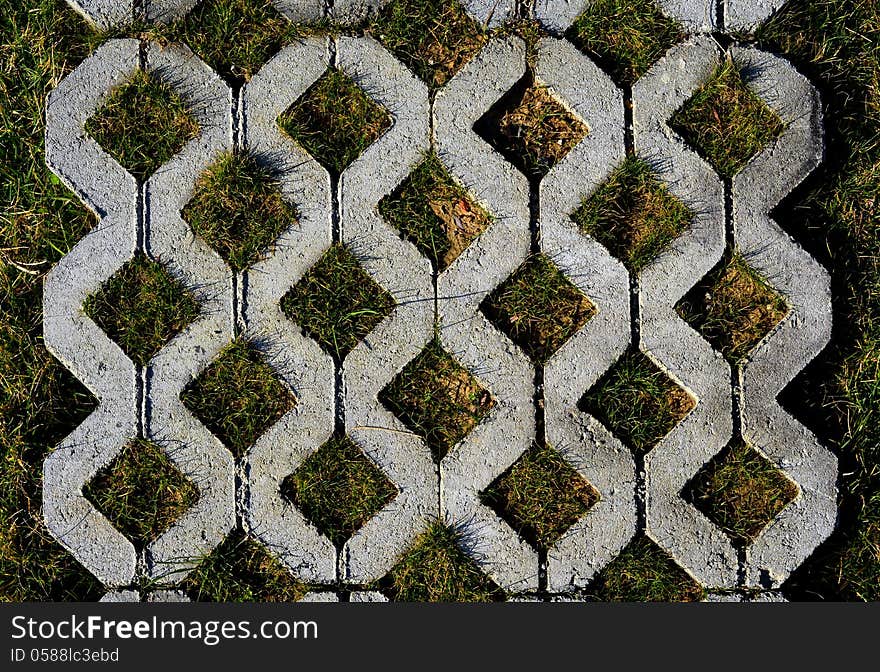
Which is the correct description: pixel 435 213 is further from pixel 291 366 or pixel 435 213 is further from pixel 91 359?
pixel 91 359

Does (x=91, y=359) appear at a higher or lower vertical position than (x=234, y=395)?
higher

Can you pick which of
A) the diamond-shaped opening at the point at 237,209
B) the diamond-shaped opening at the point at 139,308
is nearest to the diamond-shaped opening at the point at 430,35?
the diamond-shaped opening at the point at 237,209

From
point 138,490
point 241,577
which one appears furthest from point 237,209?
point 241,577

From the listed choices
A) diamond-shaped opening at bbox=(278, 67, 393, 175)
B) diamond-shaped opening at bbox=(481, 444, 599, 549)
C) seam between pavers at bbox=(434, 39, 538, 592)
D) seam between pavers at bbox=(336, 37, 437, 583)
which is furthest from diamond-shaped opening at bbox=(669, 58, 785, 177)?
diamond-shaped opening at bbox=(481, 444, 599, 549)

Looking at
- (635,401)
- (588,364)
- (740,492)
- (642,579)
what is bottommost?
(642,579)

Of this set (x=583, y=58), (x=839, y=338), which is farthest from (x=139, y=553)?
(x=839, y=338)

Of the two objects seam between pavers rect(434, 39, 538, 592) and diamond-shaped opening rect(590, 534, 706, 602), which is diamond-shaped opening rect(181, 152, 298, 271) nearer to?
seam between pavers rect(434, 39, 538, 592)
